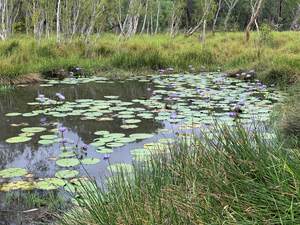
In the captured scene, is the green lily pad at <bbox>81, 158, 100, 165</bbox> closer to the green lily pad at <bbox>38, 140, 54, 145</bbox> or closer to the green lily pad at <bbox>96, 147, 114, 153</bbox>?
the green lily pad at <bbox>96, 147, 114, 153</bbox>

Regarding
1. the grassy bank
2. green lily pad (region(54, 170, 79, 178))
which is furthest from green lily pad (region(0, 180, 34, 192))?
the grassy bank

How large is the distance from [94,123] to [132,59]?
19.2 feet

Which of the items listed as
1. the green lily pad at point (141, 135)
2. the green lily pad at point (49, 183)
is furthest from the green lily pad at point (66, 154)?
the green lily pad at point (141, 135)

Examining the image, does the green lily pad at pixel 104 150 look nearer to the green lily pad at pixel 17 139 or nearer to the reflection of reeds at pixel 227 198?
the green lily pad at pixel 17 139

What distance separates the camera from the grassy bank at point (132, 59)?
729 cm

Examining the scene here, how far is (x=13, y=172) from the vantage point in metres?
2.59

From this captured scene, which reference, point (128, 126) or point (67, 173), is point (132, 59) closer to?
point (128, 126)

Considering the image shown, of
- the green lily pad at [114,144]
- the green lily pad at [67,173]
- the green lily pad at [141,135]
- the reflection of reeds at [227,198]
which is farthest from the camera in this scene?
the green lily pad at [141,135]

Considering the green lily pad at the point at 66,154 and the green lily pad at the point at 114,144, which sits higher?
the green lily pad at the point at 114,144

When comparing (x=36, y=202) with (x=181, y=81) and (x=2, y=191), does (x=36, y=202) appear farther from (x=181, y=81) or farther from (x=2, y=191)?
(x=181, y=81)

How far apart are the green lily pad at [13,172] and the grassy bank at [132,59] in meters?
5.08

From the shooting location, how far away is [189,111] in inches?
182

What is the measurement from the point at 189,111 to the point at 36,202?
2976mm

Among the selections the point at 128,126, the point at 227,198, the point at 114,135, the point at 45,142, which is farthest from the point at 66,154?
the point at 227,198
